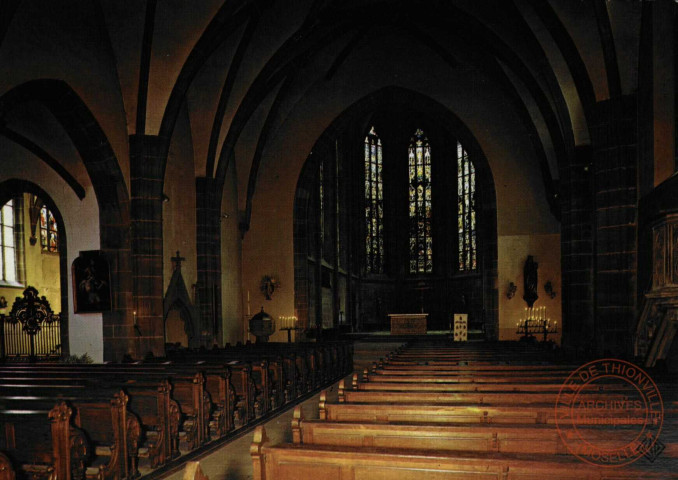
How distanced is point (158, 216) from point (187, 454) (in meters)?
7.37

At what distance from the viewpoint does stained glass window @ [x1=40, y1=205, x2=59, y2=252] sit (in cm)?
2189

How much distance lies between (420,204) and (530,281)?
12.2m

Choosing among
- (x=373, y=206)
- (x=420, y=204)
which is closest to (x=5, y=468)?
(x=373, y=206)

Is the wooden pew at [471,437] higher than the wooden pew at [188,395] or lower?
higher

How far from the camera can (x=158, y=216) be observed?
1296 centimetres

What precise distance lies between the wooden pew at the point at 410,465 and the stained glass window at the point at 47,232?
21.6 m

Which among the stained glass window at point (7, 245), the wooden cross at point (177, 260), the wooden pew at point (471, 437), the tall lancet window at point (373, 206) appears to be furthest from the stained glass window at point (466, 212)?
the wooden pew at point (471, 437)

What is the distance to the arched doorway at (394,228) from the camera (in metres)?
25.8

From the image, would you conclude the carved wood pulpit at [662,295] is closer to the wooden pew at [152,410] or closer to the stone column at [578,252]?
the stone column at [578,252]

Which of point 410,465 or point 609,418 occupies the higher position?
point 410,465

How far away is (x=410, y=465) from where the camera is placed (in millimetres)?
3021

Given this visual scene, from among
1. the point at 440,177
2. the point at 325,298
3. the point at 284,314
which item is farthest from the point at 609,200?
the point at 440,177

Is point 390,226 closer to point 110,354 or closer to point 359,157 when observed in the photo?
point 359,157

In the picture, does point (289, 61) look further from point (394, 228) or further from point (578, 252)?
point (394, 228)
